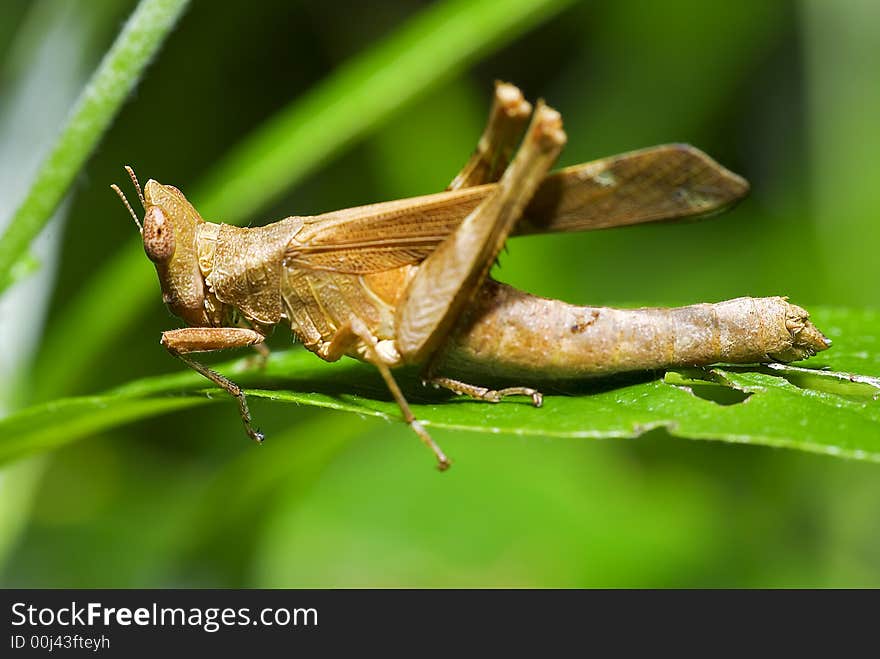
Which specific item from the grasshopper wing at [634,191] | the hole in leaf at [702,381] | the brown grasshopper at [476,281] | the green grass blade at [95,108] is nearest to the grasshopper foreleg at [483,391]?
the brown grasshopper at [476,281]

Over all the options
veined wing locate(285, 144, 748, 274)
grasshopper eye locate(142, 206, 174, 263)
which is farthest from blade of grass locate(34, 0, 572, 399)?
veined wing locate(285, 144, 748, 274)

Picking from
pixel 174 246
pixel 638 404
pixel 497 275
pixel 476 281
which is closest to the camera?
pixel 638 404

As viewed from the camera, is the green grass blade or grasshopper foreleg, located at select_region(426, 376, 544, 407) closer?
the green grass blade

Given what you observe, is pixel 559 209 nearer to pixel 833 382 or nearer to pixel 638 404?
pixel 638 404

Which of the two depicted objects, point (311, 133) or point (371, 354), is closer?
point (371, 354)

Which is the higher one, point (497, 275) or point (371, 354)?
point (371, 354)

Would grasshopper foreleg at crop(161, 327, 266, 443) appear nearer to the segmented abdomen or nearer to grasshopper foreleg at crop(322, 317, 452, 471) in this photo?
grasshopper foreleg at crop(322, 317, 452, 471)

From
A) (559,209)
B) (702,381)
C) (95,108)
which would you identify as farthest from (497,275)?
(95,108)
